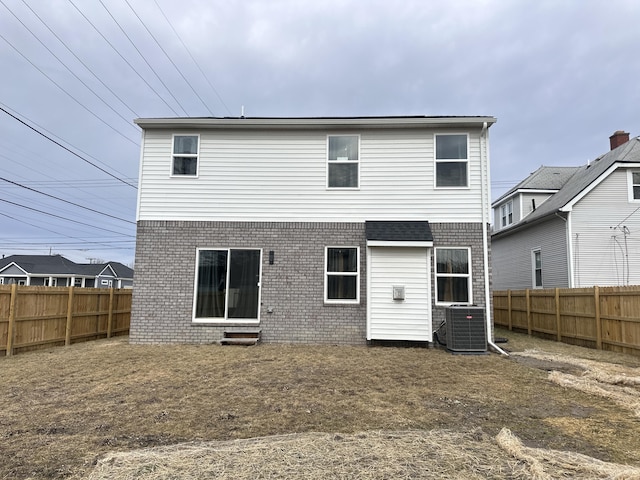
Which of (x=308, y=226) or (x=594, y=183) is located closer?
(x=308, y=226)

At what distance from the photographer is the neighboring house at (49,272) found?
3562 cm

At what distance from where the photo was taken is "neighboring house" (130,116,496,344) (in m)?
9.65

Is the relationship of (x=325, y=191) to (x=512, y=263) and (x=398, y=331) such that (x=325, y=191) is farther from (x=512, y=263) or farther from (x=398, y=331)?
(x=512, y=263)

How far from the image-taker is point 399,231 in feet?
31.6

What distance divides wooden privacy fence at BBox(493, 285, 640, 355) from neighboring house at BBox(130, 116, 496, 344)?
2.80 meters

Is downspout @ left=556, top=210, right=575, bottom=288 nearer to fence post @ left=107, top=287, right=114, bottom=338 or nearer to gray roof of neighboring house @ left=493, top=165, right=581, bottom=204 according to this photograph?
gray roof of neighboring house @ left=493, top=165, right=581, bottom=204

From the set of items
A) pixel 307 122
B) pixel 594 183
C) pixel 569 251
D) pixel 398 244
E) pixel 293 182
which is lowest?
pixel 398 244

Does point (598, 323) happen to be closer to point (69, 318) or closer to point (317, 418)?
point (317, 418)

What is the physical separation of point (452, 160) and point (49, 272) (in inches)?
1485

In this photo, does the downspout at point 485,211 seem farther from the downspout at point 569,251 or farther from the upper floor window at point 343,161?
the downspout at point 569,251

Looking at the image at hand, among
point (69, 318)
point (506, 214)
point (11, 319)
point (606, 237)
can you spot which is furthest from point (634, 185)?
point (11, 319)

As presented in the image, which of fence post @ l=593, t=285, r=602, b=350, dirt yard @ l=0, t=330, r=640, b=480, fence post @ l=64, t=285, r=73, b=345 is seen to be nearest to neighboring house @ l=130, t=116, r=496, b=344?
dirt yard @ l=0, t=330, r=640, b=480

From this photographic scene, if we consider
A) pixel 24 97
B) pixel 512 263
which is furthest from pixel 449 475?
Result: pixel 24 97

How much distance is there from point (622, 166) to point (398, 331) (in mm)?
10416
